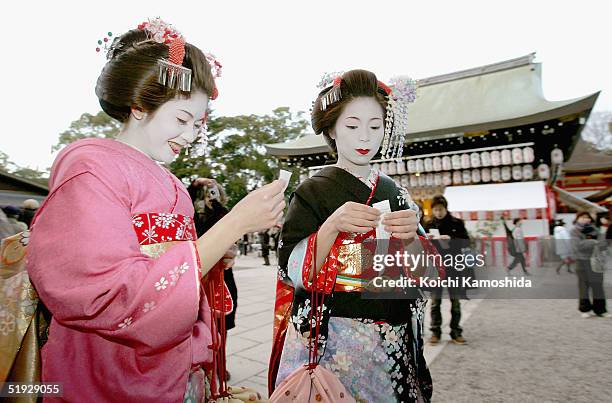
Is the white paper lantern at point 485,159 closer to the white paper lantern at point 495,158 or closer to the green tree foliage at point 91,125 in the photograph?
the white paper lantern at point 495,158

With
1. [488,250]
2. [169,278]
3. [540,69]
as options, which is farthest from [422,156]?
[169,278]

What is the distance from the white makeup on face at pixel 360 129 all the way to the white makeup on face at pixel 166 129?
0.76 m

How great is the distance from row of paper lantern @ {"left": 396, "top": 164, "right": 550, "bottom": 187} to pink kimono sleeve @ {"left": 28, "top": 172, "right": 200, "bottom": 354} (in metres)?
12.8

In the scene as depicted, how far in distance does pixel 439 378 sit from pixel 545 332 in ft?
8.76

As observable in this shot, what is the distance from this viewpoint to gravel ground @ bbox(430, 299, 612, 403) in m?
3.25

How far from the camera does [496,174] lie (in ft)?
39.1

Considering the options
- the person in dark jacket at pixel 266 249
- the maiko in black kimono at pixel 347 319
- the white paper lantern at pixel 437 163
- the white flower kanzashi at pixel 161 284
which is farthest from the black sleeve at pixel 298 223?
the person in dark jacket at pixel 266 249

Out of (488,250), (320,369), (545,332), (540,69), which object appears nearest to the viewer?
(320,369)

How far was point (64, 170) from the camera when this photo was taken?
0.96 meters

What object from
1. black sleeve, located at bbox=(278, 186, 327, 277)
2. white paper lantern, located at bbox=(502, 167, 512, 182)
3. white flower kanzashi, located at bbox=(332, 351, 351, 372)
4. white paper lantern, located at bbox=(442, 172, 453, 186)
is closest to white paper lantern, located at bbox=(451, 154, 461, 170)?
white paper lantern, located at bbox=(442, 172, 453, 186)

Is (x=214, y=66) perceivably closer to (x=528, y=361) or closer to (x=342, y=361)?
(x=342, y=361)

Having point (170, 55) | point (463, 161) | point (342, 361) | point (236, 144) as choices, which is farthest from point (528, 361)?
point (236, 144)

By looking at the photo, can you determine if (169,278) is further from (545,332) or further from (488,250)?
(488,250)

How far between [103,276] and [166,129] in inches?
21.9
